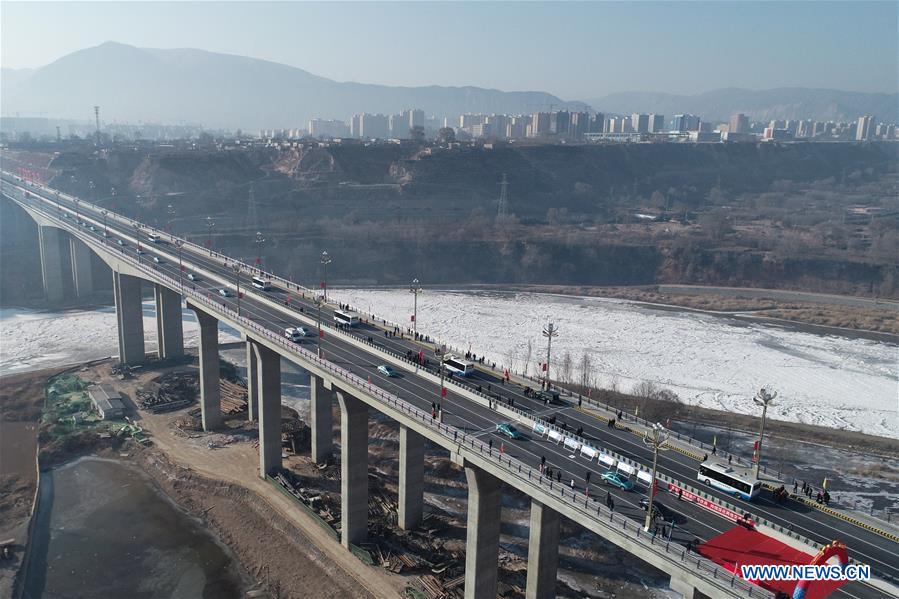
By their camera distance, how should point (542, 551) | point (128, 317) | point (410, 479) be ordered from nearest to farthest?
point (542, 551)
point (410, 479)
point (128, 317)

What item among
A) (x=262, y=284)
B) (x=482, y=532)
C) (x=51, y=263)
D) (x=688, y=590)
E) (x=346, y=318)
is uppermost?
(x=262, y=284)

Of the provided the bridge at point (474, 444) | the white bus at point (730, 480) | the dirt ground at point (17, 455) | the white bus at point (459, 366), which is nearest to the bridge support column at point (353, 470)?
the bridge at point (474, 444)

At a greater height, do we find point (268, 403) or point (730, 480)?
point (730, 480)

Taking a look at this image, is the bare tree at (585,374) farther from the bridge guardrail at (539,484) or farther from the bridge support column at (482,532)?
the bridge support column at (482,532)

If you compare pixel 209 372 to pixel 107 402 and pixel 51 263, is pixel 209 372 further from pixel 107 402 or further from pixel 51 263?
pixel 51 263

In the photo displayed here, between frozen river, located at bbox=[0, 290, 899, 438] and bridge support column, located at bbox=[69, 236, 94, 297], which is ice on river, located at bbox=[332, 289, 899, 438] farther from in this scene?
bridge support column, located at bbox=[69, 236, 94, 297]

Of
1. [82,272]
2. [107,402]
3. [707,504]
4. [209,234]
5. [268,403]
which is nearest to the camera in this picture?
[707,504]

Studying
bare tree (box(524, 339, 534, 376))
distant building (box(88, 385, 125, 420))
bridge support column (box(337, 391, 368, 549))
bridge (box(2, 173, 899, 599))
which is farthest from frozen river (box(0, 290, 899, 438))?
bridge support column (box(337, 391, 368, 549))

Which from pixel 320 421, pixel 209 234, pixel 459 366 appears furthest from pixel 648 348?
pixel 209 234

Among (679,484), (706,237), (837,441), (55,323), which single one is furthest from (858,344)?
(55,323)
